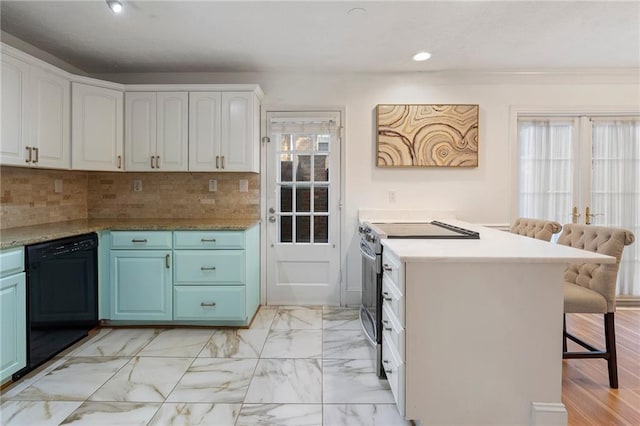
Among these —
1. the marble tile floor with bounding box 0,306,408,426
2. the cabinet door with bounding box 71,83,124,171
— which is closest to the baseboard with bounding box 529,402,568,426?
the marble tile floor with bounding box 0,306,408,426

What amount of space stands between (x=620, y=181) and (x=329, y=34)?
3256 mm

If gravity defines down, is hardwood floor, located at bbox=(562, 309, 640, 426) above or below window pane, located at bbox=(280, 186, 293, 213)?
below

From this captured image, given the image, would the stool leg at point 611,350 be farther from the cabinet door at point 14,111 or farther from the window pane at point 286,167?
the cabinet door at point 14,111

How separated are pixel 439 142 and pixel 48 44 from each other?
11.6 feet

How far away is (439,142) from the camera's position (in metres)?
3.36

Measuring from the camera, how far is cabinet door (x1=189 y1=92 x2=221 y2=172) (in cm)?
310

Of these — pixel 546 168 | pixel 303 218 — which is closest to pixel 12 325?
pixel 303 218

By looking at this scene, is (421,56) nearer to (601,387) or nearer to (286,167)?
(286,167)

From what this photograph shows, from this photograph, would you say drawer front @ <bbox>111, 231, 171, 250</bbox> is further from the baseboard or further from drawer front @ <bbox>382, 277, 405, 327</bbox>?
the baseboard

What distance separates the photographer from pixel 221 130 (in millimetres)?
3109

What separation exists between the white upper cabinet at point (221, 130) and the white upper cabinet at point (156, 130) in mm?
84

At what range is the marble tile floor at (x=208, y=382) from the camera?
5.73 ft

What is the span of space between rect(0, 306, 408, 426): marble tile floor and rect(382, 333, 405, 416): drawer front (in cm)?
15

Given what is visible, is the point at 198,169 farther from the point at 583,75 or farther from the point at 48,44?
the point at 583,75
